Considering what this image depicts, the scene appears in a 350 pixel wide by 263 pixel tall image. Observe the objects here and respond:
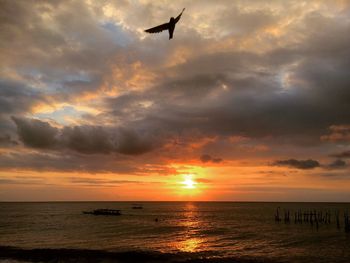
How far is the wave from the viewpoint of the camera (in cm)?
4131

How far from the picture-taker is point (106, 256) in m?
43.3

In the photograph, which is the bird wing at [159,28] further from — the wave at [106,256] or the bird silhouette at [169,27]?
the wave at [106,256]

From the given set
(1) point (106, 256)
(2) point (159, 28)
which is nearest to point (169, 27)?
(2) point (159, 28)

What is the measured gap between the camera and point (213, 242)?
57.9 metres

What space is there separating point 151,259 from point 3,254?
772 inches

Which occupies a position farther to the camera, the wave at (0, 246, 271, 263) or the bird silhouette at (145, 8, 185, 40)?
the wave at (0, 246, 271, 263)

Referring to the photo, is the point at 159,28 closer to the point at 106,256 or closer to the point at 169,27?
the point at 169,27

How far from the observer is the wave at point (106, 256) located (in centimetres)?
4131

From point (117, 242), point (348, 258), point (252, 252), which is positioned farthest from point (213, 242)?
point (348, 258)

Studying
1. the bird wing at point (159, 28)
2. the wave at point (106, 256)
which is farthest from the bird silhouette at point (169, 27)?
the wave at point (106, 256)

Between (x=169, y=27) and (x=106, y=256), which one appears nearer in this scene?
(x=169, y=27)

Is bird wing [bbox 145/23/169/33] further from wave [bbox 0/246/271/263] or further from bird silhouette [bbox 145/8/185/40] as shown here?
wave [bbox 0/246/271/263]

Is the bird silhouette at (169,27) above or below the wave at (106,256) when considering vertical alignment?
above

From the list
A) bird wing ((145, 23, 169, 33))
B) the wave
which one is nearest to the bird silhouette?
bird wing ((145, 23, 169, 33))
